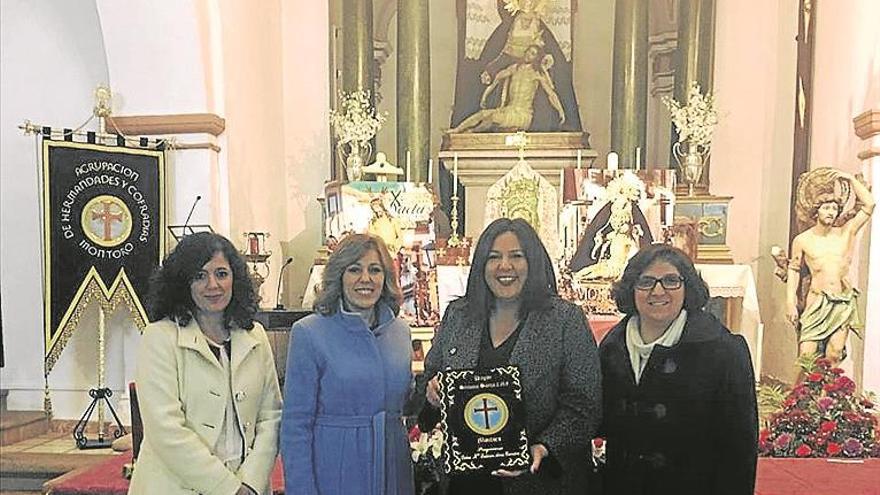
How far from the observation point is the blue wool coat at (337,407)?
232cm

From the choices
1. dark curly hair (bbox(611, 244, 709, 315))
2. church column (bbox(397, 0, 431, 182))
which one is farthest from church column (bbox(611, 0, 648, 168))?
dark curly hair (bbox(611, 244, 709, 315))

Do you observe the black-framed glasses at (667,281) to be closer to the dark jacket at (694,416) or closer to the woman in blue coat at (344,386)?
the dark jacket at (694,416)

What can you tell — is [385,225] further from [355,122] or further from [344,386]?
[344,386]

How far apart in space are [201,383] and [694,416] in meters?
1.47

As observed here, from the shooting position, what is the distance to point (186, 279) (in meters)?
2.41

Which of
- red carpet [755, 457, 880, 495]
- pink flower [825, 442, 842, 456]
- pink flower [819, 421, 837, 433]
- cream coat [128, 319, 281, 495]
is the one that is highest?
cream coat [128, 319, 281, 495]

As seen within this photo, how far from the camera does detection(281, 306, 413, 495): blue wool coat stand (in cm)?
232

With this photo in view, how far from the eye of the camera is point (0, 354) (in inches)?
221

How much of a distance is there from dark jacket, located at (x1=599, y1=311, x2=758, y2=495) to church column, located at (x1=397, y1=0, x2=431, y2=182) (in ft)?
20.1

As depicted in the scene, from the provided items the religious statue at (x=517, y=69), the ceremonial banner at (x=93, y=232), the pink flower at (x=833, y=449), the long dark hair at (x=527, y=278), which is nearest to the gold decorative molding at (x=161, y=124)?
the ceremonial banner at (x=93, y=232)

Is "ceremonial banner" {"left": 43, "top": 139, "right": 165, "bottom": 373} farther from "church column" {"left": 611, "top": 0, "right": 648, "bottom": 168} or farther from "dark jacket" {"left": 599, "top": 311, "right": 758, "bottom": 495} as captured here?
"church column" {"left": 611, "top": 0, "right": 648, "bottom": 168}

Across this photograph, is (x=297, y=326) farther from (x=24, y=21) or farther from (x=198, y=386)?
(x=24, y=21)

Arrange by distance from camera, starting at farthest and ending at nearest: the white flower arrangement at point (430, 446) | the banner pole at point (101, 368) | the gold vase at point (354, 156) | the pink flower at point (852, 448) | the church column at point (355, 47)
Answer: the church column at point (355, 47) < the gold vase at point (354, 156) < the banner pole at point (101, 368) < the pink flower at point (852, 448) < the white flower arrangement at point (430, 446)

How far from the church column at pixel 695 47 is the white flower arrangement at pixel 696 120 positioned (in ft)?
1.14
